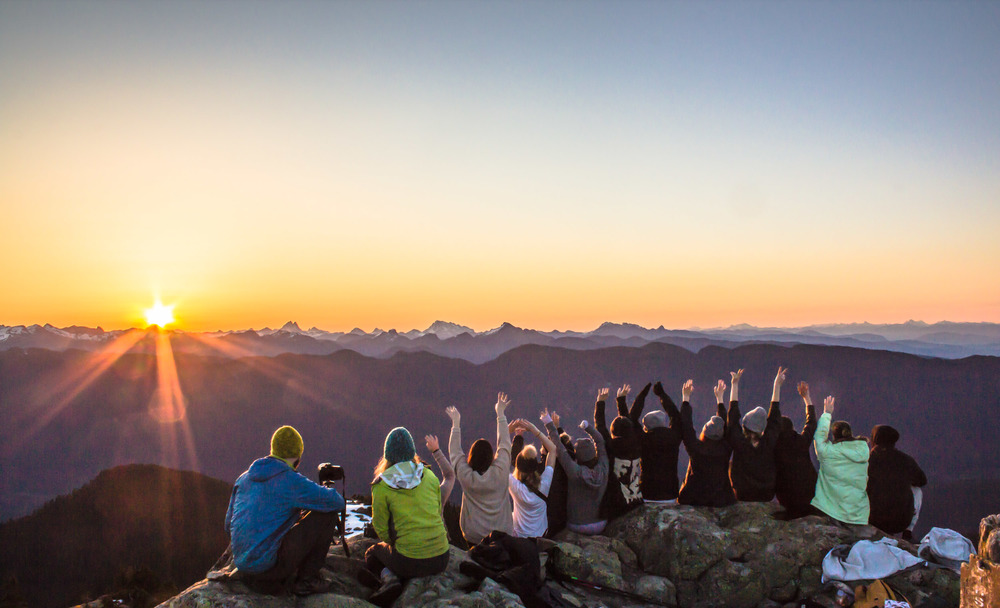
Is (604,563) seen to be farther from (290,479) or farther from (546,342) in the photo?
(546,342)

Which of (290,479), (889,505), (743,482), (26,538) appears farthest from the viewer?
(26,538)

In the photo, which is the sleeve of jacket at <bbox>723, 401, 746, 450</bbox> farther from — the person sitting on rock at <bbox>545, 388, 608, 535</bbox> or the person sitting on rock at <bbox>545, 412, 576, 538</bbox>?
the person sitting on rock at <bbox>545, 412, 576, 538</bbox>

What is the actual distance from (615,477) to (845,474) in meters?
3.01

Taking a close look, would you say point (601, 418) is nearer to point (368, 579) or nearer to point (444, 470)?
point (444, 470)

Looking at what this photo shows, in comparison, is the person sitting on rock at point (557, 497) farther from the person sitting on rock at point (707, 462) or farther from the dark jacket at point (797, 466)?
the dark jacket at point (797, 466)

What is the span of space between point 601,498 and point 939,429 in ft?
349

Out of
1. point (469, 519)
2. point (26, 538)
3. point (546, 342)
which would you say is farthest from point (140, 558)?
point (469, 519)

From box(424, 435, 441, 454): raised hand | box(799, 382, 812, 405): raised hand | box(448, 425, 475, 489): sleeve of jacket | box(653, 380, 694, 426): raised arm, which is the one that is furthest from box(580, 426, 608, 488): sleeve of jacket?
box(799, 382, 812, 405): raised hand

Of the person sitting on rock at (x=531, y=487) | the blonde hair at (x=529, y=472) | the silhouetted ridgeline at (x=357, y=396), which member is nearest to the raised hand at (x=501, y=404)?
the person sitting on rock at (x=531, y=487)

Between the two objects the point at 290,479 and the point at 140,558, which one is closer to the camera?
the point at 290,479

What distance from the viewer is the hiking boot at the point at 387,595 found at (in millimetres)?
5434

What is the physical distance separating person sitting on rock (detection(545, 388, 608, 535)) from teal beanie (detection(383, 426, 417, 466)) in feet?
9.49

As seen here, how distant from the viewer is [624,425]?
822cm

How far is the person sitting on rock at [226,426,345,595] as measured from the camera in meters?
4.93
